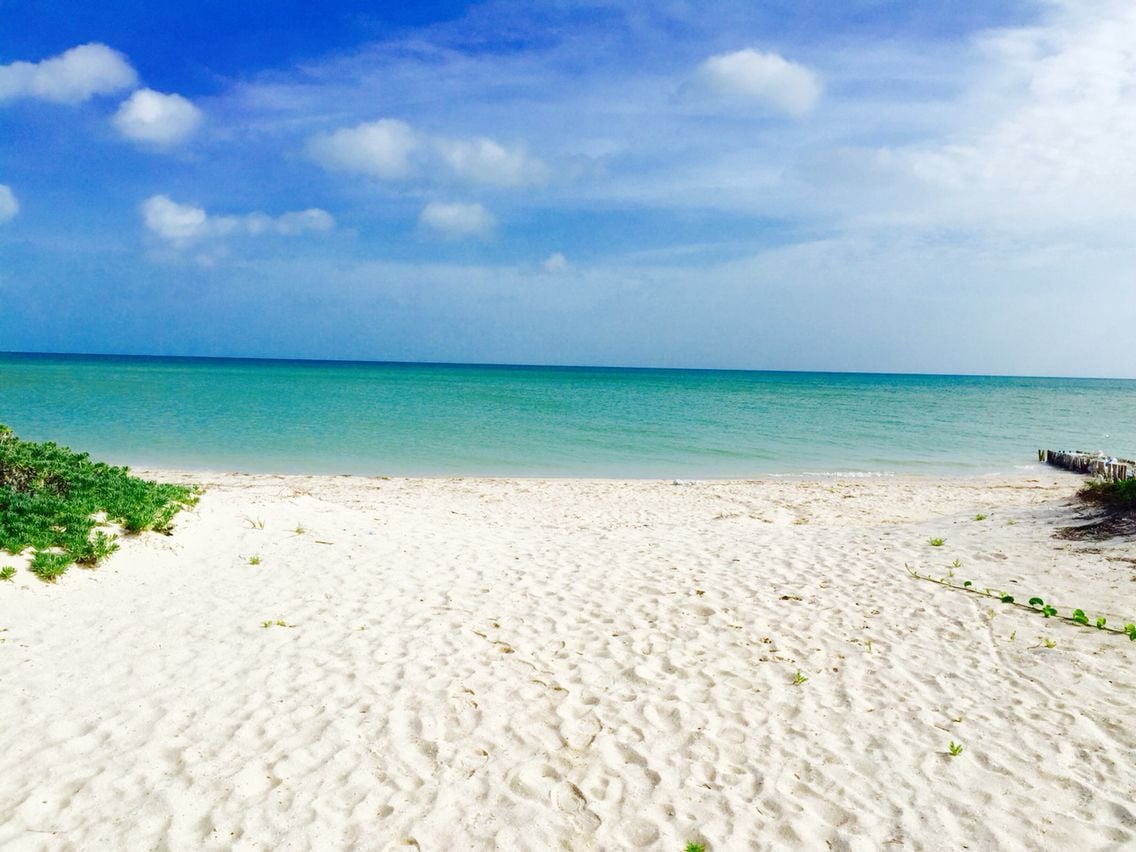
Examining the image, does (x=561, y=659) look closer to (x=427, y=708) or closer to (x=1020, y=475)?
(x=427, y=708)

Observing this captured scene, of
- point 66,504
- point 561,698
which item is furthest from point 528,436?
point 561,698

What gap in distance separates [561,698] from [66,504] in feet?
23.5

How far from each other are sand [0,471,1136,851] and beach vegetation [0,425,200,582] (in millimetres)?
319

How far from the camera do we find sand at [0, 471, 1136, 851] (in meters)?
4.30

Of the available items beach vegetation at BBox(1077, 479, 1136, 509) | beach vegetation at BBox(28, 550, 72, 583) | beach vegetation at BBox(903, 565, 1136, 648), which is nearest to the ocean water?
beach vegetation at BBox(1077, 479, 1136, 509)

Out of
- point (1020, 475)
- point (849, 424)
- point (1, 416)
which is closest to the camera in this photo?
point (1020, 475)

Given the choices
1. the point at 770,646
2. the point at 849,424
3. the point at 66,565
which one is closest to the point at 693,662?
the point at 770,646

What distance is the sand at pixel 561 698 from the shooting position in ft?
14.1

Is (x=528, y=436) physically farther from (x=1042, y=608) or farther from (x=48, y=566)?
(x=1042, y=608)

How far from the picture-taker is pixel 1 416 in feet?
103

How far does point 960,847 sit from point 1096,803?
1.05m

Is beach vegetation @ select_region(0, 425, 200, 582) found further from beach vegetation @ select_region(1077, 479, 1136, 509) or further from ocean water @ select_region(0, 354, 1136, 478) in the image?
beach vegetation @ select_region(1077, 479, 1136, 509)

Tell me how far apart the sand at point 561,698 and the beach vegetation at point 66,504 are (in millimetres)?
319

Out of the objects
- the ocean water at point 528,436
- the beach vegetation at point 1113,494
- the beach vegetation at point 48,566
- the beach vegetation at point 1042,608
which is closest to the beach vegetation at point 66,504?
the beach vegetation at point 48,566
